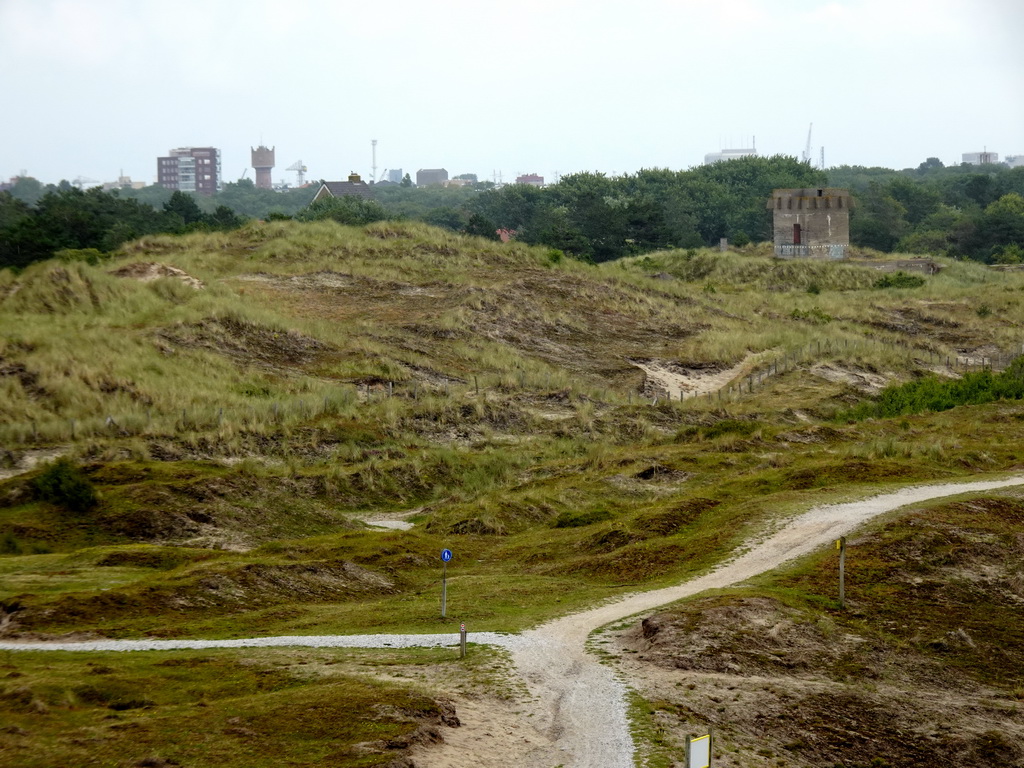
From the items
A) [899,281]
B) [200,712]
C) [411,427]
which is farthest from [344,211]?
[200,712]

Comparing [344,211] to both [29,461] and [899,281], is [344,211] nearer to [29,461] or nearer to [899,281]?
[899,281]

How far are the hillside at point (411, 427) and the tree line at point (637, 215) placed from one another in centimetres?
1477

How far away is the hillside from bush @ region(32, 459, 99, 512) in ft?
0.29

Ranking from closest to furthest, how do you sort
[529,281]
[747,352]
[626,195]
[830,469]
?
[830,469] < [747,352] < [529,281] < [626,195]

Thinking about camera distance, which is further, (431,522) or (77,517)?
(431,522)

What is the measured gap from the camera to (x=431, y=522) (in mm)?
40469

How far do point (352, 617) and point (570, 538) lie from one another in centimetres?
970

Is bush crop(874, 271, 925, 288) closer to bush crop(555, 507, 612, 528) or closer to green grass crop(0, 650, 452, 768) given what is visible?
bush crop(555, 507, 612, 528)

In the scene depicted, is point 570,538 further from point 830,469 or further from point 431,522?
point 830,469

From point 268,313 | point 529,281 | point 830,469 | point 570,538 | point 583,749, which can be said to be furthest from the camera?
point 529,281

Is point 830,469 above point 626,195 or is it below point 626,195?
below

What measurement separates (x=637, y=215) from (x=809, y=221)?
1740 cm

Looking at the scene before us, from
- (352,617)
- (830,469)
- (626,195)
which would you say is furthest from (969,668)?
(626,195)

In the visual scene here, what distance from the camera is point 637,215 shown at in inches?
4860
